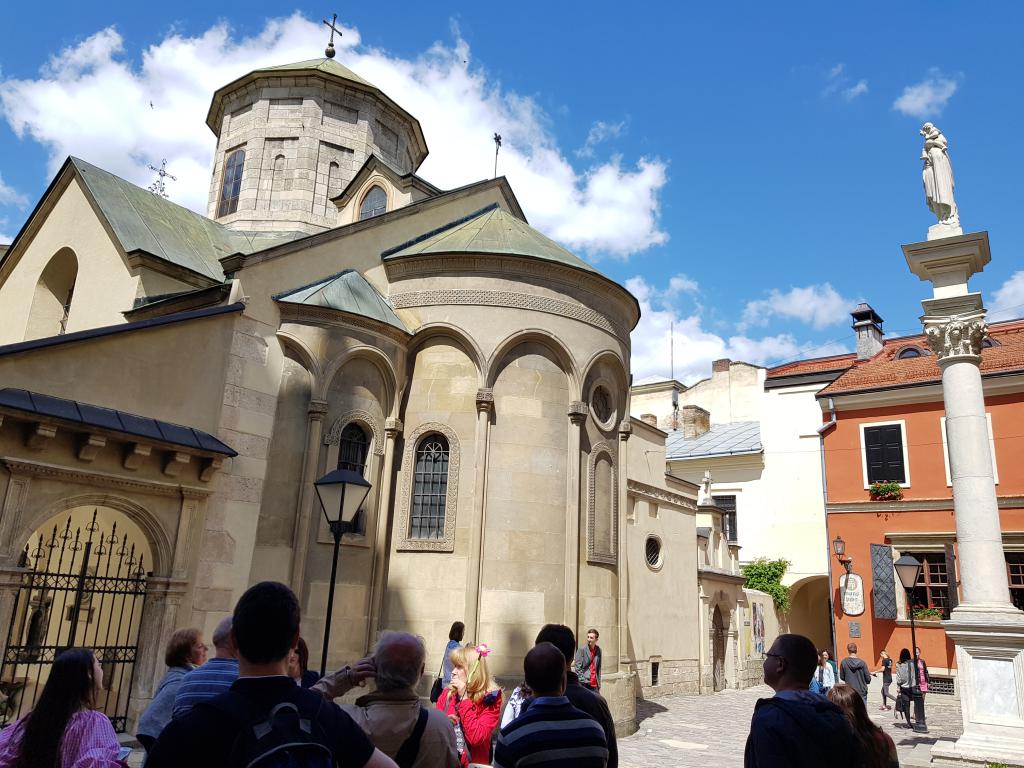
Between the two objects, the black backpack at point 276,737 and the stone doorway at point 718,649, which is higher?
the black backpack at point 276,737

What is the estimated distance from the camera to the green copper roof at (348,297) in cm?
1402

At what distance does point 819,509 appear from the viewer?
95.8 feet

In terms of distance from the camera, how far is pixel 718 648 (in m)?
23.9

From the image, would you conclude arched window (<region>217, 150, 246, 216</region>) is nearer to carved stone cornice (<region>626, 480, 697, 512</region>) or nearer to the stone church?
the stone church

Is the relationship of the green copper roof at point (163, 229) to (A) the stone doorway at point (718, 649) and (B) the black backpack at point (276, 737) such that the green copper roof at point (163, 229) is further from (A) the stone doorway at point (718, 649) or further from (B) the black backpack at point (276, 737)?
(A) the stone doorway at point (718, 649)

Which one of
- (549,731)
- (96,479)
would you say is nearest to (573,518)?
(96,479)

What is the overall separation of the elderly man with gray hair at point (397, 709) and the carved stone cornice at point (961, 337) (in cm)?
1032

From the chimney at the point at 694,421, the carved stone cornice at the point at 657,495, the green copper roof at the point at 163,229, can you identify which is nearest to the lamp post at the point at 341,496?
the green copper roof at the point at 163,229

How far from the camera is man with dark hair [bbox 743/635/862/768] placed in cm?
367

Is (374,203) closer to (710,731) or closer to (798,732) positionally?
A: (710,731)

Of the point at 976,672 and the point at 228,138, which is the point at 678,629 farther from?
the point at 228,138

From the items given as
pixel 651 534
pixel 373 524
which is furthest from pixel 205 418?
pixel 651 534

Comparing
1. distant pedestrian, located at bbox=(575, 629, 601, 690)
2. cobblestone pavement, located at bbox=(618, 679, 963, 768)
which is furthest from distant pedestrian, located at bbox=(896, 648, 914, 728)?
distant pedestrian, located at bbox=(575, 629, 601, 690)

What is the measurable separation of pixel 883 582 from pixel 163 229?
21.5 meters
